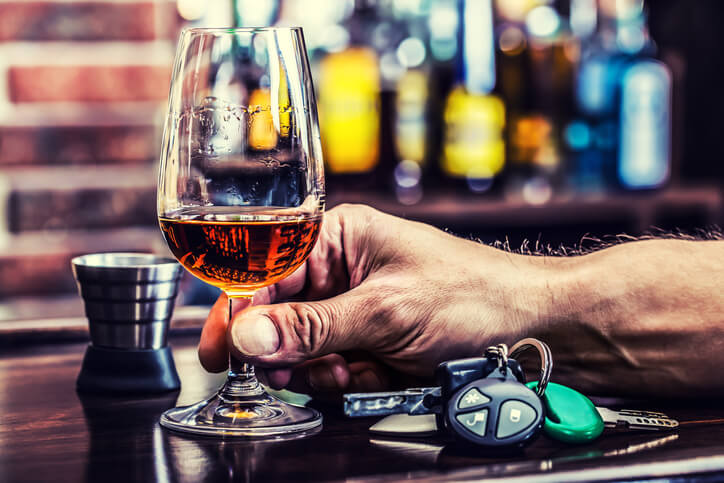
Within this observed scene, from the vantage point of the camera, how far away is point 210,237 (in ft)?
2.21

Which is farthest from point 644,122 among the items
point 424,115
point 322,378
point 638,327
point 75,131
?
point 322,378

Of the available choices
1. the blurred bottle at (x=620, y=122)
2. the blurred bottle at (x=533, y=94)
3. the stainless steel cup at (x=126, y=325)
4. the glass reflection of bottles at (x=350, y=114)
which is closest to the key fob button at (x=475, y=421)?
the stainless steel cup at (x=126, y=325)

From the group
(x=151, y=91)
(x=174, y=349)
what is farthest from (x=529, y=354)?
(x=151, y=91)

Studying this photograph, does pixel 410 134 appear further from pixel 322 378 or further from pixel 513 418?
pixel 513 418

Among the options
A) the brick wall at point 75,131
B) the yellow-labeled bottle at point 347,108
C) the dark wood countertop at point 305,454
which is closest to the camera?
the dark wood countertop at point 305,454

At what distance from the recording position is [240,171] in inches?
26.6

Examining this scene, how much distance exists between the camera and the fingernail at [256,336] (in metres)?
0.67

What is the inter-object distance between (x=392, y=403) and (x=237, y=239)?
157 mm

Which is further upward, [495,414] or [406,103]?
[406,103]

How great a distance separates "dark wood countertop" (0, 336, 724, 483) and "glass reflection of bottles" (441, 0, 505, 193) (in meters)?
1.92

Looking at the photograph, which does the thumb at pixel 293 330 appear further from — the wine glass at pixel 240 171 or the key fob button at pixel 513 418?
the key fob button at pixel 513 418

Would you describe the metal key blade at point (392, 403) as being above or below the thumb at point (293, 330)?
below

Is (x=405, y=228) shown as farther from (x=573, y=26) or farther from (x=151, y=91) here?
(x=573, y=26)

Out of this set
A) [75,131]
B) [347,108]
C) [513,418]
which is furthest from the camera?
[347,108]
